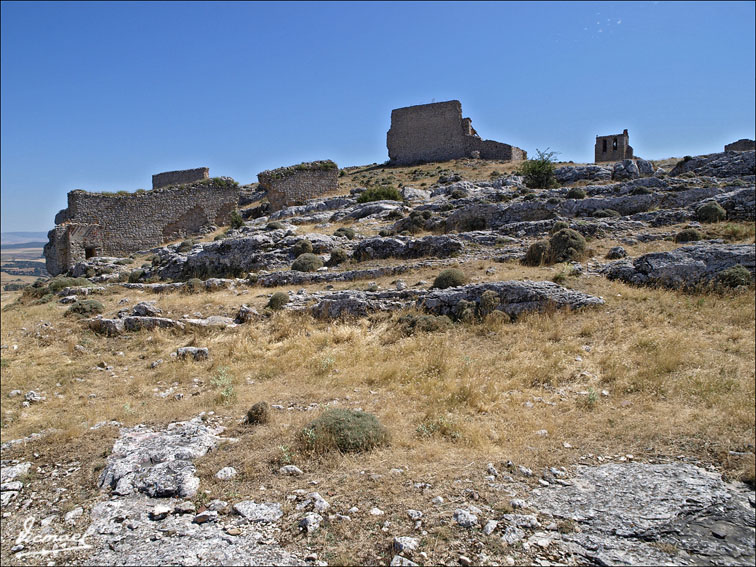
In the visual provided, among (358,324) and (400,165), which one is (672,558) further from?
(400,165)

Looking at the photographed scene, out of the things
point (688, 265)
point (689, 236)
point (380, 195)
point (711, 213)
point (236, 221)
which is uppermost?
point (380, 195)

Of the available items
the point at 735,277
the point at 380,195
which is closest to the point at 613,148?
the point at 380,195

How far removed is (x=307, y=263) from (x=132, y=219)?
1804 cm

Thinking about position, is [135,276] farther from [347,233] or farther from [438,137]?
[438,137]

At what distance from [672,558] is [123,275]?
2410 centimetres

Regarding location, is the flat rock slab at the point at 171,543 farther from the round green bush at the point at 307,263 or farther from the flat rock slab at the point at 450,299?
the round green bush at the point at 307,263

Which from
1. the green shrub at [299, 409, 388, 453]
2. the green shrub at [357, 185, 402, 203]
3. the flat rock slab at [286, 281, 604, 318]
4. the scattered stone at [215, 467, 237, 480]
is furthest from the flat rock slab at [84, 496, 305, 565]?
the green shrub at [357, 185, 402, 203]

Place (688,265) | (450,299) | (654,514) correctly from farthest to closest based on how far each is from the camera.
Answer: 1. (450,299)
2. (688,265)
3. (654,514)

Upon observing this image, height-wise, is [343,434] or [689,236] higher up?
[689,236]

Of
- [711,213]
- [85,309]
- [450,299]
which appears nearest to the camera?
[450,299]

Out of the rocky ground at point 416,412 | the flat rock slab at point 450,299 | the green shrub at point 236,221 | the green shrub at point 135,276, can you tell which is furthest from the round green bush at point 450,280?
the green shrub at point 236,221

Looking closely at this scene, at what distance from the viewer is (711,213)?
16078 mm

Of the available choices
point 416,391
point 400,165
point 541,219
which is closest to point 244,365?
point 416,391

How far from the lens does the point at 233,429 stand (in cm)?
714
